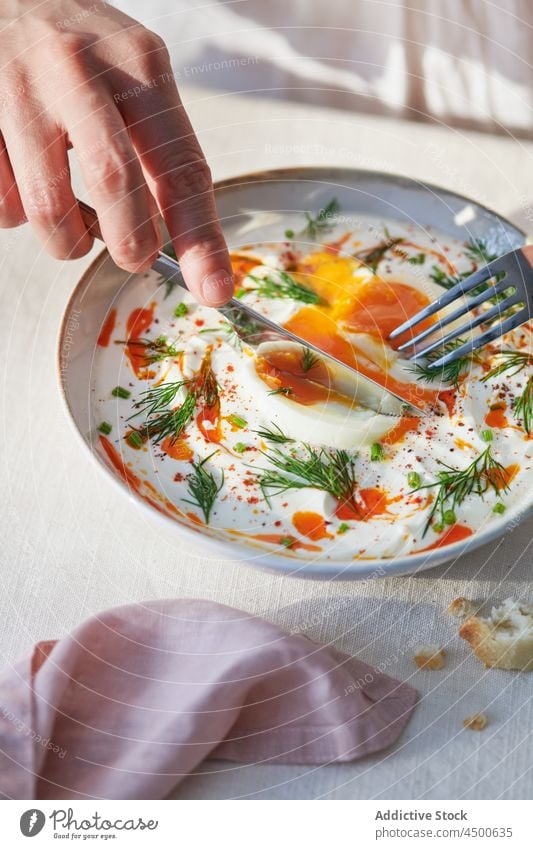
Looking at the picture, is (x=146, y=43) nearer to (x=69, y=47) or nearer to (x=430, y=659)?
(x=69, y=47)

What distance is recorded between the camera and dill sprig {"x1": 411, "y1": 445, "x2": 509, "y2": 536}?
0.88m

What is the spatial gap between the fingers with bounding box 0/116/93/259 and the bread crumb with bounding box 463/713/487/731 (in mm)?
629

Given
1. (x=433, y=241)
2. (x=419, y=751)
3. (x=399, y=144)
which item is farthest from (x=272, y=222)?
(x=419, y=751)

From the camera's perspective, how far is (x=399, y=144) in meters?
1.41

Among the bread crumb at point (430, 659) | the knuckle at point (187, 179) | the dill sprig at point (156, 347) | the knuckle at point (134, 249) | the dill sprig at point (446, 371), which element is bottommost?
the bread crumb at point (430, 659)

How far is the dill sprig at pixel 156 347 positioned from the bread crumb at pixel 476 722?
1.67 feet

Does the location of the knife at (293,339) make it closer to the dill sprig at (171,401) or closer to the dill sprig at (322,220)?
the dill sprig at (171,401)

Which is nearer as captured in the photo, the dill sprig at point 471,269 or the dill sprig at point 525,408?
the dill sprig at point 525,408

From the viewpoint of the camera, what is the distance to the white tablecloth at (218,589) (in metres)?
0.78

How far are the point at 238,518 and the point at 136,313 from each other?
0.33m
